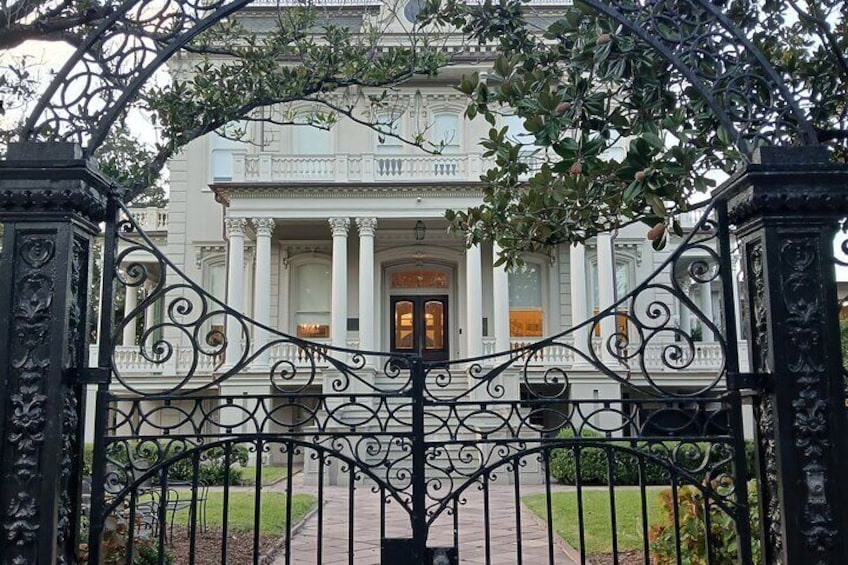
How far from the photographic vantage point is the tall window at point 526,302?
745 inches

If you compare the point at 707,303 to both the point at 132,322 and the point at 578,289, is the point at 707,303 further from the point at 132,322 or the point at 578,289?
the point at 132,322

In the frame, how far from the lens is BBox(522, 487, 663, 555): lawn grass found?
24.0 feet

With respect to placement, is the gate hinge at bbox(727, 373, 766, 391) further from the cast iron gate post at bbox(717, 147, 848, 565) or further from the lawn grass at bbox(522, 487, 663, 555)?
the lawn grass at bbox(522, 487, 663, 555)

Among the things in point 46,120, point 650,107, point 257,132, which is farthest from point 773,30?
point 257,132

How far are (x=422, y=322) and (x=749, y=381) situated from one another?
16.3 metres

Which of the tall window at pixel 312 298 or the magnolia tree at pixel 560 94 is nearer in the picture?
the magnolia tree at pixel 560 94

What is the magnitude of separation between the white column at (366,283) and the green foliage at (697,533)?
1109 cm

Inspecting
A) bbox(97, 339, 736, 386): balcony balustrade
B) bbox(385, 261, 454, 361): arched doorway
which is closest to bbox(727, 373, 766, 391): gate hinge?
bbox(97, 339, 736, 386): balcony balustrade

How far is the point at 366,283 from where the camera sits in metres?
16.7

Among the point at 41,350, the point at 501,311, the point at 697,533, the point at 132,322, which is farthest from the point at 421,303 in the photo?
the point at 41,350

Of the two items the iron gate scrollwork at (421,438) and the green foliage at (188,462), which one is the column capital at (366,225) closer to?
the green foliage at (188,462)

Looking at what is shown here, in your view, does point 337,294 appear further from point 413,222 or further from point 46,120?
point 46,120

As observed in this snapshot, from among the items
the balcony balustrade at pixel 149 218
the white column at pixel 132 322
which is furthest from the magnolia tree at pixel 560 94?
the balcony balustrade at pixel 149 218

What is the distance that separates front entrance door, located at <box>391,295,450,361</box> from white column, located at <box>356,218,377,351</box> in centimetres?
212
